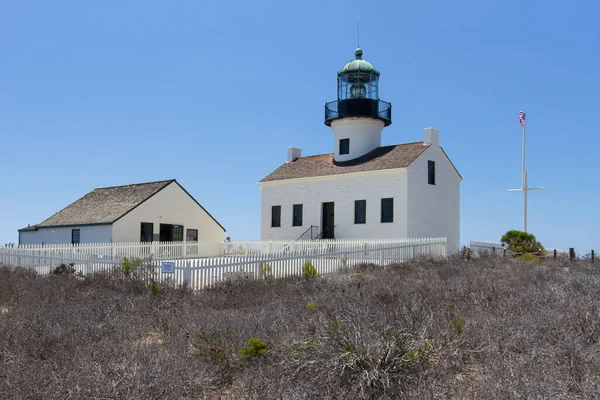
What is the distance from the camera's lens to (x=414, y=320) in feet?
19.0

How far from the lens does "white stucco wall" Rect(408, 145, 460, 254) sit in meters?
25.2

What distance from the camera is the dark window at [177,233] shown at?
101 feet

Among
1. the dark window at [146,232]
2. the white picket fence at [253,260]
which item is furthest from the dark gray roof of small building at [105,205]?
the white picket fence at [253,260]

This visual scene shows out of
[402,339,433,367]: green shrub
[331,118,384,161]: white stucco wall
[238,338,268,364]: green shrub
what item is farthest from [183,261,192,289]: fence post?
[331,118,384,161]: white stucco wall

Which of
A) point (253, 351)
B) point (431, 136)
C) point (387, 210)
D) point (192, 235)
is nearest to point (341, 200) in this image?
point (387, 210)

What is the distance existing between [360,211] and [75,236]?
575 inches

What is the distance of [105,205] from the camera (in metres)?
30.4

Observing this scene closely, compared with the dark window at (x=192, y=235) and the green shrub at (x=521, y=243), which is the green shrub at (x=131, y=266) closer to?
the green shrub at (x=521, y=243)

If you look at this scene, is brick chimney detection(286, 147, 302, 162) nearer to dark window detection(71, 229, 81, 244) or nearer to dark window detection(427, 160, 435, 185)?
dark window detection(427, 160, 435, 185)

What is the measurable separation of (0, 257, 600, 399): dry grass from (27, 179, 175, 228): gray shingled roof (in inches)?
794

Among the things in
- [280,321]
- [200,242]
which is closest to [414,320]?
[280,321]

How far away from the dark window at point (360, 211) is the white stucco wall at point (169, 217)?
32.1 ft

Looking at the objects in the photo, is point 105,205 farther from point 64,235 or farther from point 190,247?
point 190,247

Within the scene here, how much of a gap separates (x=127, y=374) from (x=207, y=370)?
95cm
